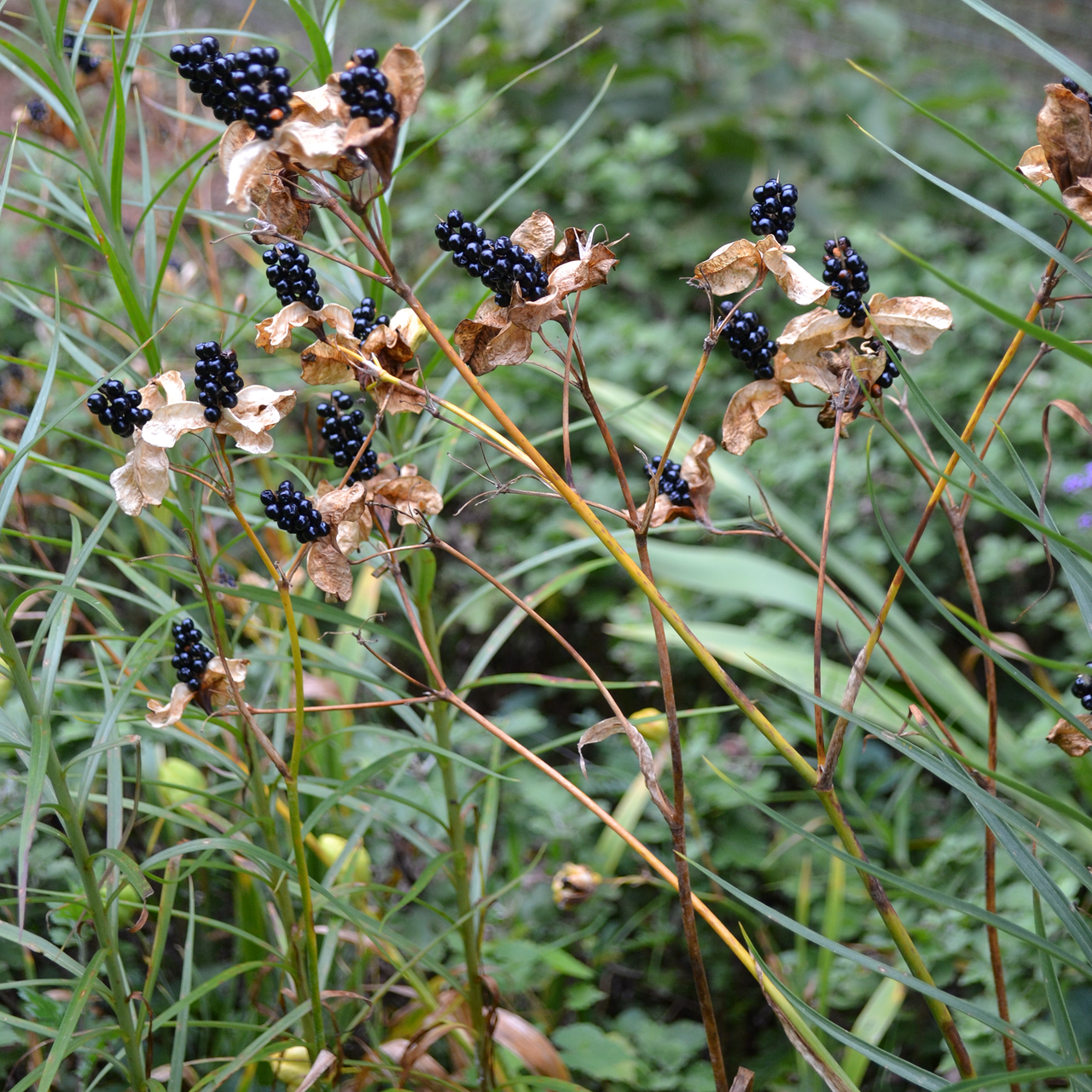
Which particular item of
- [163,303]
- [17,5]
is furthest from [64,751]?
[17,5]

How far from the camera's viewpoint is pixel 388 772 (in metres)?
1.29

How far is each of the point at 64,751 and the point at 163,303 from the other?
3.60 feet

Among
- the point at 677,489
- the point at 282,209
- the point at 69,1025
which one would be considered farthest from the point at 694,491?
the point at 69,1025

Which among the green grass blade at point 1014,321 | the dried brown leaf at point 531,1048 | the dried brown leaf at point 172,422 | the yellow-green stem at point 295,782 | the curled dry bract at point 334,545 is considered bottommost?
the dried brown leaf at point 531,1048

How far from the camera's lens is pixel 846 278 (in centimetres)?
59

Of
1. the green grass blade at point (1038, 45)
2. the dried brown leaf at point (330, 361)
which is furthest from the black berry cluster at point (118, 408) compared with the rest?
the green grass blade at point (1038, 45)

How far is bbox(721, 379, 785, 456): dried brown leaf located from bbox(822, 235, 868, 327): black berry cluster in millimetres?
68

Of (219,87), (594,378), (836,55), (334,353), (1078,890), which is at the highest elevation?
(836,55)

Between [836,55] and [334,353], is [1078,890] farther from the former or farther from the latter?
[836,55]

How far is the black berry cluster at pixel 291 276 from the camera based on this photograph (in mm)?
600

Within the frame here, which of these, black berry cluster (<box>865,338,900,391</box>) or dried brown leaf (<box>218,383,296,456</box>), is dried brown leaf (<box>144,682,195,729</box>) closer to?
dried brown leaf (<box>218,383,296,456</box>)

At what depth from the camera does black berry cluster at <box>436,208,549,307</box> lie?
0.55 metres

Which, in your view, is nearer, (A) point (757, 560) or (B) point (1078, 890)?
(B) point (1078, 890)

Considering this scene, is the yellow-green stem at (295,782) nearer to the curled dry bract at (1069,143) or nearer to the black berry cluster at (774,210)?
the black berry cluster at (774,210)
